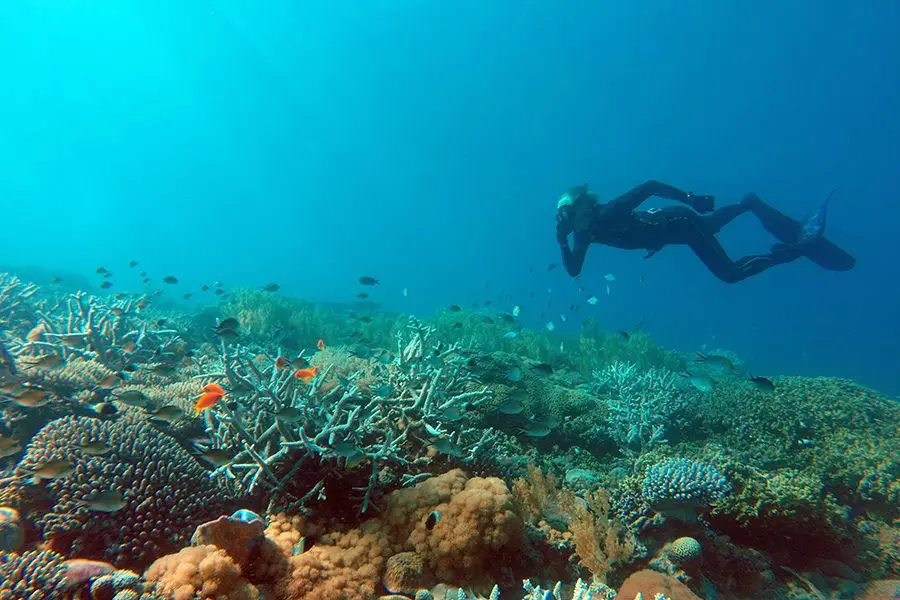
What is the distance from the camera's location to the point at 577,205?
9945mm

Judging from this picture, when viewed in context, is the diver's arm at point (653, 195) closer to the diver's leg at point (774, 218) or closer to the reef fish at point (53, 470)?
the diver's leg at point (774, 218)

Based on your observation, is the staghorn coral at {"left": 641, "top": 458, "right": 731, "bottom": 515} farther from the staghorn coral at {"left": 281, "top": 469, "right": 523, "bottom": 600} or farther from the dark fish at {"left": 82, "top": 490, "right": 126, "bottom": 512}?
the dark fish at {"left": 82, "top": 490, "right": 126, "bottom": 512}

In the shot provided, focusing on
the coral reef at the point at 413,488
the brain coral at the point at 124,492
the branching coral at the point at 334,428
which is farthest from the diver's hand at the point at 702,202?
the brain coral at the point at 124,492

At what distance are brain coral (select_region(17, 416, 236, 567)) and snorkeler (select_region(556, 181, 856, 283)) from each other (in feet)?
27.3

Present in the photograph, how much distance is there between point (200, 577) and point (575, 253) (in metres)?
8.99

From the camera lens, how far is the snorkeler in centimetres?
1000

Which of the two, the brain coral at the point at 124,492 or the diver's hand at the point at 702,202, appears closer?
the brain coral at the point at 124,492

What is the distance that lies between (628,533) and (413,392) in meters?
3.05

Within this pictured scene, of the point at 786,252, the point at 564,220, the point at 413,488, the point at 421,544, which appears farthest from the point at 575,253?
the point at 421,544

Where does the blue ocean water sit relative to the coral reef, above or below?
above

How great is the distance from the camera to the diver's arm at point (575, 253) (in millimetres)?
9608

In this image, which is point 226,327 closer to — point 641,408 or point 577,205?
point 641,408

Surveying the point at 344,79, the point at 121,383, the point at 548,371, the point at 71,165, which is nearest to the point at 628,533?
the point at 548,371

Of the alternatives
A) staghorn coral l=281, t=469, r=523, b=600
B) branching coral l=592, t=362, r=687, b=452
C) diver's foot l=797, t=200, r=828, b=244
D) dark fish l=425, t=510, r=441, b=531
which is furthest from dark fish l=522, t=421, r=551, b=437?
diver's foot l=797, t=200, r=828, b=244
